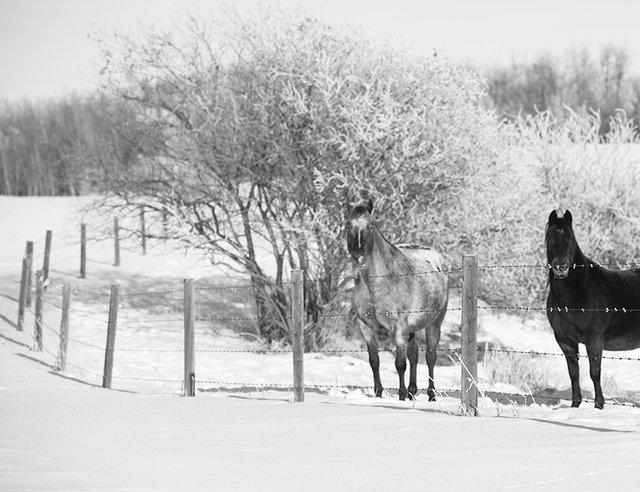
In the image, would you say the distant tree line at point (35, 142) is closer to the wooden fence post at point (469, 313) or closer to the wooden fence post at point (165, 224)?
the wooden fence post at point (165, 224)

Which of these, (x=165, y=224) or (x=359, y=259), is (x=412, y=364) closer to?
(x=359, y=259)

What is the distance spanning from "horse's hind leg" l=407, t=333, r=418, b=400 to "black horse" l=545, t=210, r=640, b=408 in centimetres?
228

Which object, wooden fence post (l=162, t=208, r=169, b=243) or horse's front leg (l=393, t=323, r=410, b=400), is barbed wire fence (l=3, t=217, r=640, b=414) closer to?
horse's front leg (l=393, t=323, r=410, b=400)

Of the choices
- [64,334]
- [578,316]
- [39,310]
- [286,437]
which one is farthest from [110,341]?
[286,437]

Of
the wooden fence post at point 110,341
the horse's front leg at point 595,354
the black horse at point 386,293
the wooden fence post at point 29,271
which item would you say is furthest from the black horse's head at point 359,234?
the wooden fence post at point 29,271

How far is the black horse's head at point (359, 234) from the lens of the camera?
1214 centimetres

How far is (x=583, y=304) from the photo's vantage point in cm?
1052

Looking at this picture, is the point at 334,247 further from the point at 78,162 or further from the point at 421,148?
the point at 78,162

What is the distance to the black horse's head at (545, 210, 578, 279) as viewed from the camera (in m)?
10.4

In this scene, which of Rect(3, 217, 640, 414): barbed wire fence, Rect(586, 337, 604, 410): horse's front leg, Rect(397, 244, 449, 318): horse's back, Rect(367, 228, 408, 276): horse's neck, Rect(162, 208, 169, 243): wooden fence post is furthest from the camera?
Rect(162, 208, 169, 243): wooden fence post

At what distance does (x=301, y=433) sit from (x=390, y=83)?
45.3 ft

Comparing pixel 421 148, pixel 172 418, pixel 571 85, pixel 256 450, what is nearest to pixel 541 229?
pixel 421 148

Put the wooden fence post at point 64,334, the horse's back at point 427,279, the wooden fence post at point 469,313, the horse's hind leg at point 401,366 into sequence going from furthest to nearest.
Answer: the wooden fence post at point 64,334 → the horse's back at point 427,279 → the horse's hind leg at point 401,366 → the wooden fence post at point 469,313

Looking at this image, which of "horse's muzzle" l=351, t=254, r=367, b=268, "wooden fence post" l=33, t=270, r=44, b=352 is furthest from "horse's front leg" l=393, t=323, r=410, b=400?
"wooden fence post" l=33, t=270, r=44, b=352
